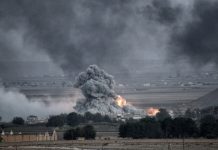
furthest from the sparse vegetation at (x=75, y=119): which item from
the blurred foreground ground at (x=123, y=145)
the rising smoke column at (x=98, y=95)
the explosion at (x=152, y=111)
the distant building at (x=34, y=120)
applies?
the blurred foreground ground at (x=123, y=145)

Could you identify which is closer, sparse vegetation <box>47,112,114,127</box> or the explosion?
sparse vegetation <box>47,112,114,127</box>

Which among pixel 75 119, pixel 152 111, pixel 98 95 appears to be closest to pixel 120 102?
pixel 152 111

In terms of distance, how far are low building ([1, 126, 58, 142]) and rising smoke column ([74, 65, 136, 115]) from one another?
11.7 metres

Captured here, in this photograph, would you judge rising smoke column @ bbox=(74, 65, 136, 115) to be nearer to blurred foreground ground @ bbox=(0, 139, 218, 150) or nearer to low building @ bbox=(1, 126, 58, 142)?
low building @ bbox=(1, 126, 58, 142)

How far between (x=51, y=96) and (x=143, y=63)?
110ft

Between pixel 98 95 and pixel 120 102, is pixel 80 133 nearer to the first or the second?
pixel 98 95

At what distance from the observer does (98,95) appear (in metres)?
75.1

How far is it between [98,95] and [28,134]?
53.2 feet

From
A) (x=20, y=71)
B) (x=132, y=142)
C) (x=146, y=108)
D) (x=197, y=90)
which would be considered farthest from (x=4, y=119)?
(x=20, y=71)

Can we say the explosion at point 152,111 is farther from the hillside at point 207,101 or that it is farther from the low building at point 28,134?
the low building at point 28,134

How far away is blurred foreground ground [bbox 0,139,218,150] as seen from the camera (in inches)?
1932

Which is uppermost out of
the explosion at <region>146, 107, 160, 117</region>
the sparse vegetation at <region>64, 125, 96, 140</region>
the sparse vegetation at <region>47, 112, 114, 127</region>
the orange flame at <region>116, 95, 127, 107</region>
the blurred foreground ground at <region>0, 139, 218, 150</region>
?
the orange flame at <region>116, 95, 127, 107</region>

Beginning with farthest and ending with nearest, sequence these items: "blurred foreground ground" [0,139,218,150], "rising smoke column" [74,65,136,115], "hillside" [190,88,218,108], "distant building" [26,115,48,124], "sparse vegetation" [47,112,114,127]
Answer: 1. "hillside" [190,88,218,108]
2. "rising smoke column" [74,65,136,115]
3. "distant building" [26,115,48,124]
4. "sparse vegetation" [47,112,114,127]
5. "blurred foreground ground" [0,139,218,150]

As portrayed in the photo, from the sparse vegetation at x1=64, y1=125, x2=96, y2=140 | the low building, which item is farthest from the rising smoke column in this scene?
the sparse vegetation at x1=64, y1=125, x2=96, y2=140
